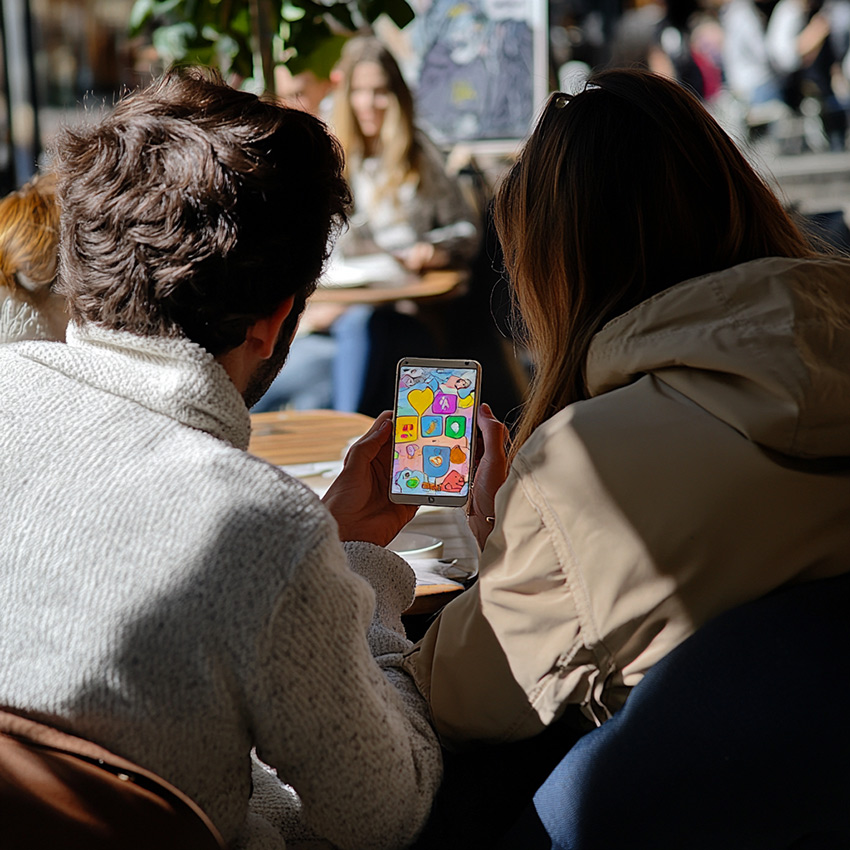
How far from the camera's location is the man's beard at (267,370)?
1130 millimetres

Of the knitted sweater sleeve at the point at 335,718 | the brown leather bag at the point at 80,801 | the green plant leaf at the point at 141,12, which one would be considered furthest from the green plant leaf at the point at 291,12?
the brown leather bag at the point at 80,801

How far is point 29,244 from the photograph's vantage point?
1826 millimetres

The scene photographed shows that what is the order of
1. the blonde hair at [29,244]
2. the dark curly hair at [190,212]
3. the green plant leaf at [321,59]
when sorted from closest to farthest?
the dark curly hair at [190,212], the blonde hair at [29,244], the green plant leaf at [321,59]

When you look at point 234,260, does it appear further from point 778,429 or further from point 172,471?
point 778,429

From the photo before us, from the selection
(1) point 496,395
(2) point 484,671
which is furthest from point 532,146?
(1) point 496,395

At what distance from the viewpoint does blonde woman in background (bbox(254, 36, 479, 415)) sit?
3.79m

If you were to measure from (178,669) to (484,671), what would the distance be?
0.35 m

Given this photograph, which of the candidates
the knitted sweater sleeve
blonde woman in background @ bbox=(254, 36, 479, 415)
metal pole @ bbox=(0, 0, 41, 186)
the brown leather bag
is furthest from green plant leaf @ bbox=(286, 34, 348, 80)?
metal pole @ bbox=(0, 0, 41, 186)

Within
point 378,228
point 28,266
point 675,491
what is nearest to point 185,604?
point 675,491

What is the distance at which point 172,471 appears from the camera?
899mm

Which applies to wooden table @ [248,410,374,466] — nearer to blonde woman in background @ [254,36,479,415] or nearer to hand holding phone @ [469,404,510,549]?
hand holding phone @ [469,404,510,549]

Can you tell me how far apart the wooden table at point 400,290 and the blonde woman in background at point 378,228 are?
130 millimetres

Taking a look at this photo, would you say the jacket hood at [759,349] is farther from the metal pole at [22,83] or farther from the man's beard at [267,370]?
the metal pole at [22,83]

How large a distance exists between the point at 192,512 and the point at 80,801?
0.81 ft
